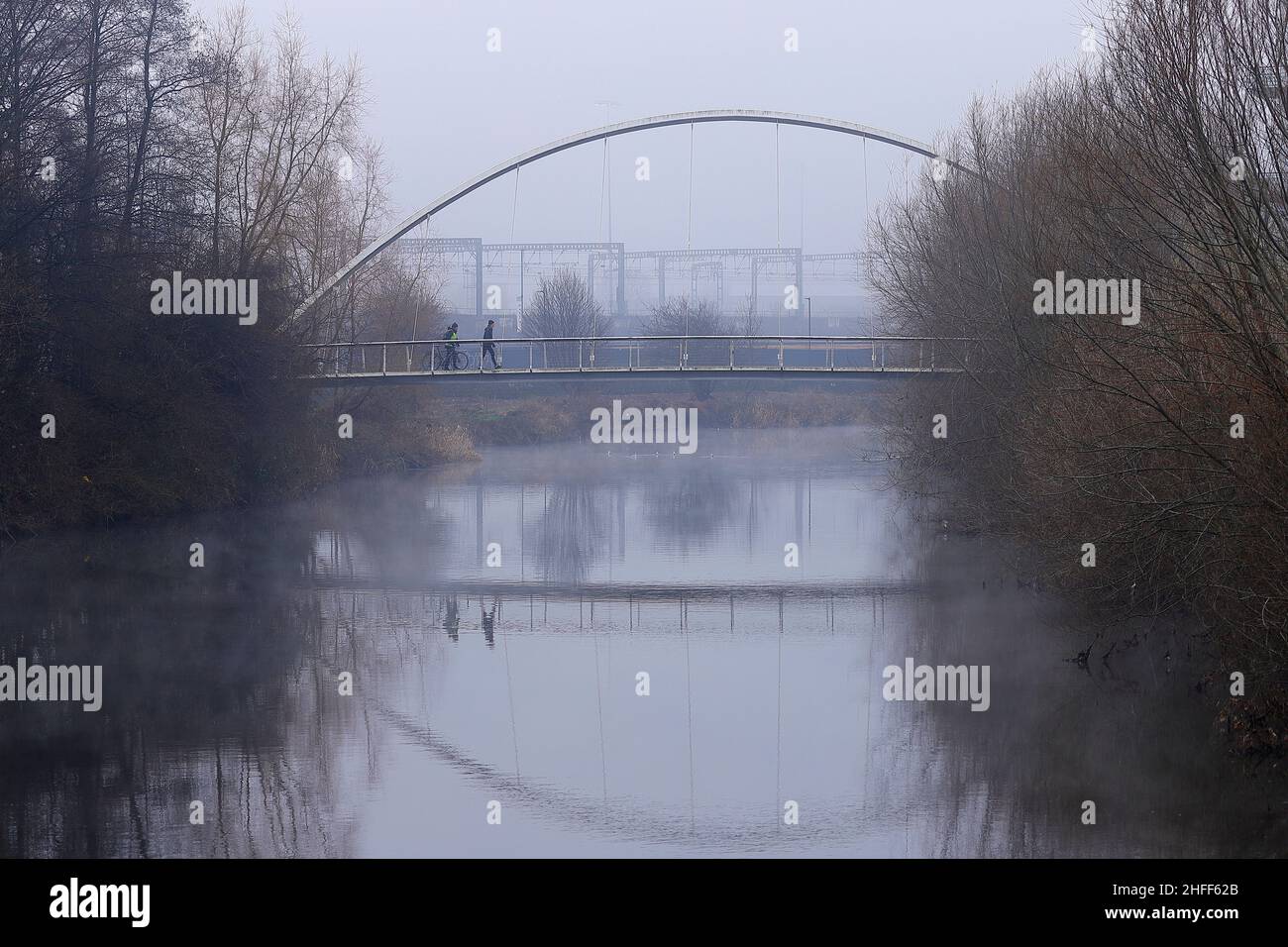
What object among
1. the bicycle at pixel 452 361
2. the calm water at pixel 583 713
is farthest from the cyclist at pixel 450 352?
the calm water at pixel 583 713

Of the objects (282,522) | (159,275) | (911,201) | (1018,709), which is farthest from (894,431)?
(1018,709)

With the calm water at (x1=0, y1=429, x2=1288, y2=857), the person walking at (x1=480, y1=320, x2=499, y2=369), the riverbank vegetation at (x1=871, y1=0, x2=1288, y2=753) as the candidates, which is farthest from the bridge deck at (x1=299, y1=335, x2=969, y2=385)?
the riverbank vegetation at (x1=871, y1=0, x2=1288, y2=753)

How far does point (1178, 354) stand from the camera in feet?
44.7

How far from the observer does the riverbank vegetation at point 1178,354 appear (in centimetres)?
1195

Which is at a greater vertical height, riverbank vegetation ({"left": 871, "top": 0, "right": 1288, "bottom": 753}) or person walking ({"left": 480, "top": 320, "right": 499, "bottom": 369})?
person walking ({"left": 480, "top": 320, "right": 499, "bottom": 369})

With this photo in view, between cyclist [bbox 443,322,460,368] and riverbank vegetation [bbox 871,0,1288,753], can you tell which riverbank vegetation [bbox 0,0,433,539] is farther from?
riverbank vegetation [bbox 871,0,1288,753]

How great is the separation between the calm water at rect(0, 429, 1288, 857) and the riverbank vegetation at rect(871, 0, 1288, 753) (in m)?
1.28

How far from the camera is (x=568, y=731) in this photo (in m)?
14.0

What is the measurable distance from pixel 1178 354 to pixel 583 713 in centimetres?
681

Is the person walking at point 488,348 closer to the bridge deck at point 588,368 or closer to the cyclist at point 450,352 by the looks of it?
the bridge deck at point 588,368

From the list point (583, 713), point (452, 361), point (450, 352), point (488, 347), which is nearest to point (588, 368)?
point (488, 347)

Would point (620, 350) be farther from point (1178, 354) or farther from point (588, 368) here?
point (1178, 354)

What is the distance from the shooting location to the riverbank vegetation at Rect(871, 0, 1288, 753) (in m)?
12.0

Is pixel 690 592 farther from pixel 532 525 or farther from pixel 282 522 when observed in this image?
pixel 282 522
